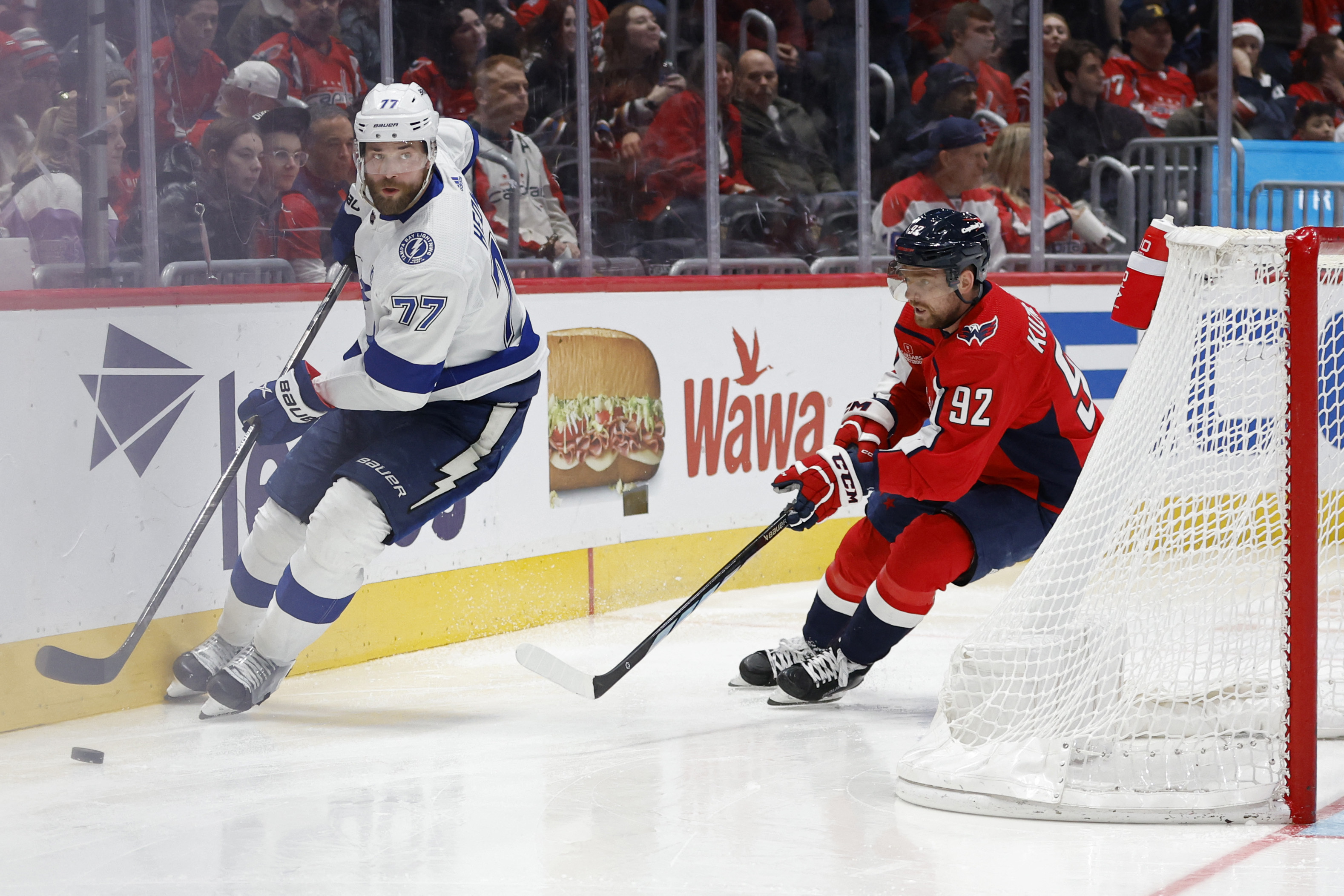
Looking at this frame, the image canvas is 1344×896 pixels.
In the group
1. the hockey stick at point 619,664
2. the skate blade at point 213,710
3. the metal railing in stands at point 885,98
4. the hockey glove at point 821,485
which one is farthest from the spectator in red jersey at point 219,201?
the metal railing in stands at point 885,98

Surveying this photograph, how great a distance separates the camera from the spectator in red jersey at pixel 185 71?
351 centimetres

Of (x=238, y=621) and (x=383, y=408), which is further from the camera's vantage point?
(x=238, y=621)

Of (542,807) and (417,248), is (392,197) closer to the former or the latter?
(417,248)

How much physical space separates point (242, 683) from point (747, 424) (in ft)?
6.91

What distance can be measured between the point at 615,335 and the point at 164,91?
1454 mm

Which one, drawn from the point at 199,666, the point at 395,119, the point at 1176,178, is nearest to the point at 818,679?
the point at 199,666

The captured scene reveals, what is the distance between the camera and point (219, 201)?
3.66 m

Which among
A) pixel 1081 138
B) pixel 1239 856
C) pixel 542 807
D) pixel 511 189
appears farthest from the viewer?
pixel 1081 138

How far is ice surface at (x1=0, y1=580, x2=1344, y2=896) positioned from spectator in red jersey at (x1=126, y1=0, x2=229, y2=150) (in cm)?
130

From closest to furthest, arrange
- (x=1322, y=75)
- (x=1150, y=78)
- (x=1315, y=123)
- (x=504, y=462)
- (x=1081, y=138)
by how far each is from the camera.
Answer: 1. (x=504, y=462)
2. (x=1081, y=138)
3. (x=1150, y=78)
4. (x=1315, y=123)
5. (x=1322, y=75)

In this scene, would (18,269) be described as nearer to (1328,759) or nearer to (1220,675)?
(1220,675)

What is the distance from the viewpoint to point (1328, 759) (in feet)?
9.39

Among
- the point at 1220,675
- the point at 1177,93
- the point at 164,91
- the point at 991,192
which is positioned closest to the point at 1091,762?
the point at 1220,675

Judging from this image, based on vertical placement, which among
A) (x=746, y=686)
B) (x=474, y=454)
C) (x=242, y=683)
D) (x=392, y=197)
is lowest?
(x=746, y=686)
